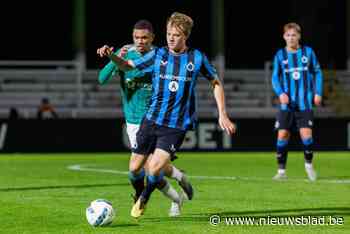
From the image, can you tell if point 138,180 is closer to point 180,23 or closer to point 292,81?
point 180,23

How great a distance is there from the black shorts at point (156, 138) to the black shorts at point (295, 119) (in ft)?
15.8

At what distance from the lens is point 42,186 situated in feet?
40.1

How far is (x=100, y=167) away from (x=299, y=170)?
10.4ft

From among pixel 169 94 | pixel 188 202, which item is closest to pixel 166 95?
pixel 169 94

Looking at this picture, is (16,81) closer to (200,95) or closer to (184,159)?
(200,95)

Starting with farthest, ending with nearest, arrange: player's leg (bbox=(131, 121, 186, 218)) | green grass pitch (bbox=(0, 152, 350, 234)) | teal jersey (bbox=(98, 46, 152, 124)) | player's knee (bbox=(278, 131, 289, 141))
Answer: player's knee (bbox=(278, 131, 289, 141)), teal jersey (bbox=(98, 46, 152, 124)), player's leg (bbox=(131, 121, 186, 218)), green grass pitch (bbox=(0, 152, 350, 234))

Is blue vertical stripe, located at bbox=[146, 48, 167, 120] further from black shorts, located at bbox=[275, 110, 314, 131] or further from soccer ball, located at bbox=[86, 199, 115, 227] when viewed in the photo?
black shorts, located at bbox=[275, 110, 314, 131]

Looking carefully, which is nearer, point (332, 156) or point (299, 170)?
point (299, 170)

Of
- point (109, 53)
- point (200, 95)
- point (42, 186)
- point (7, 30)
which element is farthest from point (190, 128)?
point (7, 30)

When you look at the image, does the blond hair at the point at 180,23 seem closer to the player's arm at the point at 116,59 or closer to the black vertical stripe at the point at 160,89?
the black vertical stripe at the point at 160,89

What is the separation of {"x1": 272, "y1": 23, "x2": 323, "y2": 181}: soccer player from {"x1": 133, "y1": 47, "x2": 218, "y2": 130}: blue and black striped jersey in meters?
4.79

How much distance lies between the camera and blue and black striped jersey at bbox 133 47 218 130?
28.8 ft

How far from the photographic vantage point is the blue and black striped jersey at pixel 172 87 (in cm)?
877

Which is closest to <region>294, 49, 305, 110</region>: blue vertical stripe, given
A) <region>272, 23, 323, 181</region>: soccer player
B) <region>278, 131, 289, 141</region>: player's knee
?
<region>272, 23, 323, 181</region>: soccer player
